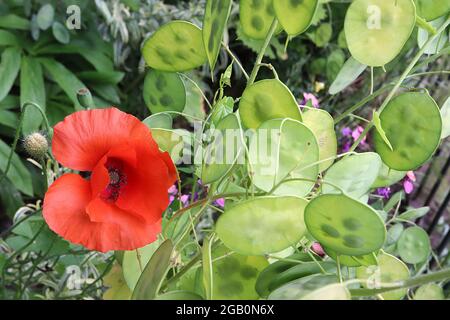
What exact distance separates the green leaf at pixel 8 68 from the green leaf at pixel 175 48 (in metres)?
1.14

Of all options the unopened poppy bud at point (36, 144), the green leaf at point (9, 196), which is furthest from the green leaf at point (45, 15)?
the unopened poppy bud at point (36, 144)

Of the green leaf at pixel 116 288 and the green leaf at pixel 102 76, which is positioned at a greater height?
the green leaf at pixel 116 288

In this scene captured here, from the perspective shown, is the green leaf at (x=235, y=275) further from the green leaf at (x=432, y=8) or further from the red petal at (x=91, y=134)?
the green leaf at (x=432, y=8)

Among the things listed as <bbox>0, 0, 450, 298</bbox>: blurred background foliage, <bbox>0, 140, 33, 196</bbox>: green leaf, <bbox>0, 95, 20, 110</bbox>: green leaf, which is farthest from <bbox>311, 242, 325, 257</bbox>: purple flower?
<bbox>0, 95, 20, 110</bbox>: green leaf

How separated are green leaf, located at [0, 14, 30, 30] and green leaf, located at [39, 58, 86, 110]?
10 centimetres

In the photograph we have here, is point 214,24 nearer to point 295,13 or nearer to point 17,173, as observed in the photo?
point 295,13

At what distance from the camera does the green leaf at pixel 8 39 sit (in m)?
1.50

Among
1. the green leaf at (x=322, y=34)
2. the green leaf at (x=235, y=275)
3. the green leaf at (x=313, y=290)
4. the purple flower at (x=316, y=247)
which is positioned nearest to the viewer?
the green leaf at (x=313, y=290)

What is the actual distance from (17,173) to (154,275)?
46.8 inches

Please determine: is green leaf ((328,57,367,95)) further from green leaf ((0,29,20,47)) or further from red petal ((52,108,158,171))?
green leaf ((0,29,20,47))

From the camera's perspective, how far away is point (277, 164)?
329 millimetres

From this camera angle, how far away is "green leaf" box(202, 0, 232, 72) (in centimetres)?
33

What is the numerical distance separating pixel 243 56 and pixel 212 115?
1.59 meters
